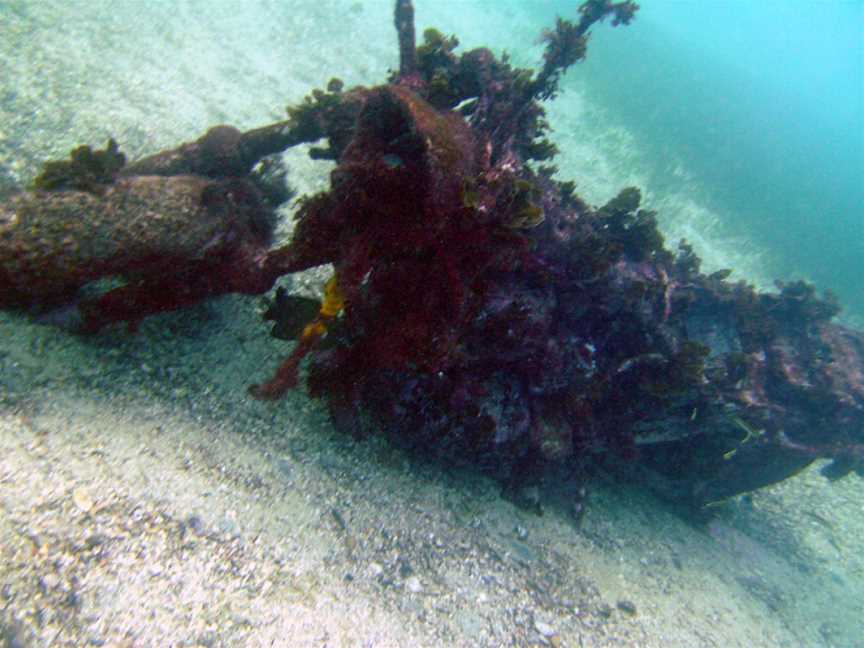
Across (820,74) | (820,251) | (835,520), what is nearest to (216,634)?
(835,520)

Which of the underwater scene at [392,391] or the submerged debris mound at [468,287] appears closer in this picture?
the underwater scene at [392,391]

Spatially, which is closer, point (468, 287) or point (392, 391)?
point (468, 287)

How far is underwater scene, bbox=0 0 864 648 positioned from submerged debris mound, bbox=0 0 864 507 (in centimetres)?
3

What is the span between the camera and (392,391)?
411 centimetres

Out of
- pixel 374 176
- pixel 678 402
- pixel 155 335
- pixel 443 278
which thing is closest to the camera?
pixel 374 176

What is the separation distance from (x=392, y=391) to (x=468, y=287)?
126 cm

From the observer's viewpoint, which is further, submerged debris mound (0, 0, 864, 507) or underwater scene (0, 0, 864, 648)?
submerged debris mound (0, 0, 864, 507)

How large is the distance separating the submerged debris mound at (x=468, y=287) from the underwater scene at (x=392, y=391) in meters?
0.03

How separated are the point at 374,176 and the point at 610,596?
4277 mm

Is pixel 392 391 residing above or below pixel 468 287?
below

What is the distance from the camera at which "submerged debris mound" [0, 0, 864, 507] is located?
122 inches

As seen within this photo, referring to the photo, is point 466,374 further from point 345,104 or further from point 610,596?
point 345,104

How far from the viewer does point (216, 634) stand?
101 inches

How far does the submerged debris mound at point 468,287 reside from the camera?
3.09 metres
